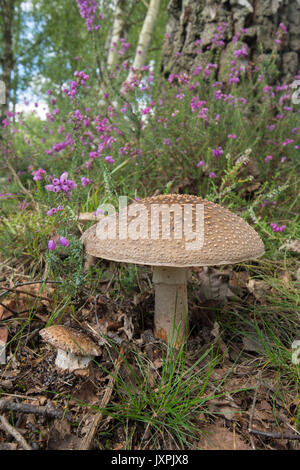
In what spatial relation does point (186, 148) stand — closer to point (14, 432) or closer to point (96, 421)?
point (96, 421)

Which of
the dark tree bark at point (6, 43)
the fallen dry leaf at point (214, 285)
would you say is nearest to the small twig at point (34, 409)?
the fallen dry leaf at point (214, 285)

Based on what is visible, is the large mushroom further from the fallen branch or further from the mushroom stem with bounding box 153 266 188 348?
the fallen branch

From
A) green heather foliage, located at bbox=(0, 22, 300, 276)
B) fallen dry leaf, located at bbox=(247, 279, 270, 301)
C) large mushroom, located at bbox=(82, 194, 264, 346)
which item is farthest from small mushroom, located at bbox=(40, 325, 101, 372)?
green heather foliage, located at bbox=(0, 22, 300, 276)

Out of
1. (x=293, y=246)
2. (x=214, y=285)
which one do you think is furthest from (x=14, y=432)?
(x=293, y=246)

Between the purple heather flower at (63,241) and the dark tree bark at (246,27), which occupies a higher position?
the dark tree bark at (246,27)

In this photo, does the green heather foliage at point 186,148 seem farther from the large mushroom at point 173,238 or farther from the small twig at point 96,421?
the small twig at point 96,421
